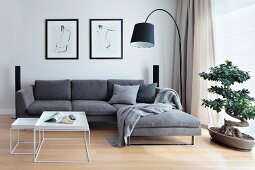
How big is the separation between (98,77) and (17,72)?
61.1 inches

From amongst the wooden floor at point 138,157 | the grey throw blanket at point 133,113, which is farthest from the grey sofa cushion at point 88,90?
the wooden floor at point 138,157

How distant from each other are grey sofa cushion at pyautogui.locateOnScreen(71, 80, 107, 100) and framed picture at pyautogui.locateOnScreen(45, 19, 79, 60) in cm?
70

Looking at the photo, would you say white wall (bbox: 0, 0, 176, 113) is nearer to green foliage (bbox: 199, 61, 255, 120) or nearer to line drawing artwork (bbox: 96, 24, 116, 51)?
line drawing artwork (bbox: 96, 24, 116, 51)

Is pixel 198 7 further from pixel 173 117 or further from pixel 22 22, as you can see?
pixel 22 22

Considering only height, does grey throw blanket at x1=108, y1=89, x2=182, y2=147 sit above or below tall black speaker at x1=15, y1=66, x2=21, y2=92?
below

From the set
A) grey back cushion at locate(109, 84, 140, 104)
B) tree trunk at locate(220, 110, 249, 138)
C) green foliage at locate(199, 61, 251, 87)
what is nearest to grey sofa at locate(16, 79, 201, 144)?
grey back cushion at locate(109, 84, 140, 104)

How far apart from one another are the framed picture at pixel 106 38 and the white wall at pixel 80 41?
100 millimetres

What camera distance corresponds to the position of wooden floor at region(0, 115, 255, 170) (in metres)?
2.27

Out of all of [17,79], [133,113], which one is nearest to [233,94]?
[133,113]

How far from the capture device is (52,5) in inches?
176

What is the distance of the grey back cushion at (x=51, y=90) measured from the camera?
159 inches

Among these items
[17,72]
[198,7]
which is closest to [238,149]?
[198,7]

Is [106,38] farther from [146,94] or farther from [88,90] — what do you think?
[146,94]

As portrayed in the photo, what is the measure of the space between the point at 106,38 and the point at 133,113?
2136mm
